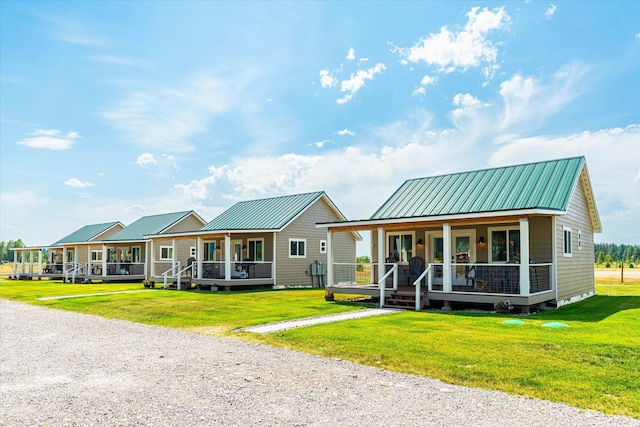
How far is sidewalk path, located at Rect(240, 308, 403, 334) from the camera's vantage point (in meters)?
12.0

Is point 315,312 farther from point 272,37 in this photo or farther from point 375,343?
point 272,37

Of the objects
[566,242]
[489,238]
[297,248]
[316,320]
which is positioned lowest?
[316,320]

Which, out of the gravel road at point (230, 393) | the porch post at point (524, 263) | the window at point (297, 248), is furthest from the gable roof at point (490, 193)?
the gravel road at point (230, 393)

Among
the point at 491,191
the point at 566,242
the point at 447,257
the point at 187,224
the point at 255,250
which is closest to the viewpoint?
the point at 447,257

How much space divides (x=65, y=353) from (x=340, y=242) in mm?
21790

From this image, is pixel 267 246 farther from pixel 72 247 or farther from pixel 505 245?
pixel 72 247

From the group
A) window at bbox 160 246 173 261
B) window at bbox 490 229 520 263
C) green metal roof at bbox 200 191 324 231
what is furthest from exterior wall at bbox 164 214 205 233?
window at bbox 490 229 520 263

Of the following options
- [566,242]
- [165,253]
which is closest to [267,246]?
[165,253]

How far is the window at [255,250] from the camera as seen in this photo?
1099 inches

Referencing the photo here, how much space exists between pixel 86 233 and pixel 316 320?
3794 cm

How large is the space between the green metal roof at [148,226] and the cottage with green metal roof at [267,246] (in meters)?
6.21

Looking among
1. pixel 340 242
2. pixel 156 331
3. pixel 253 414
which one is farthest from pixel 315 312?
pixel 340 242

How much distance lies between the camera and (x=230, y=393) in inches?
267

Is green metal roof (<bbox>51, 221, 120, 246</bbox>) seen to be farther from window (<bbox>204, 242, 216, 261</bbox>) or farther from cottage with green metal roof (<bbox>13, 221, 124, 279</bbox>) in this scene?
window (<bbox>204, 242, 216, 261</bbox>)
